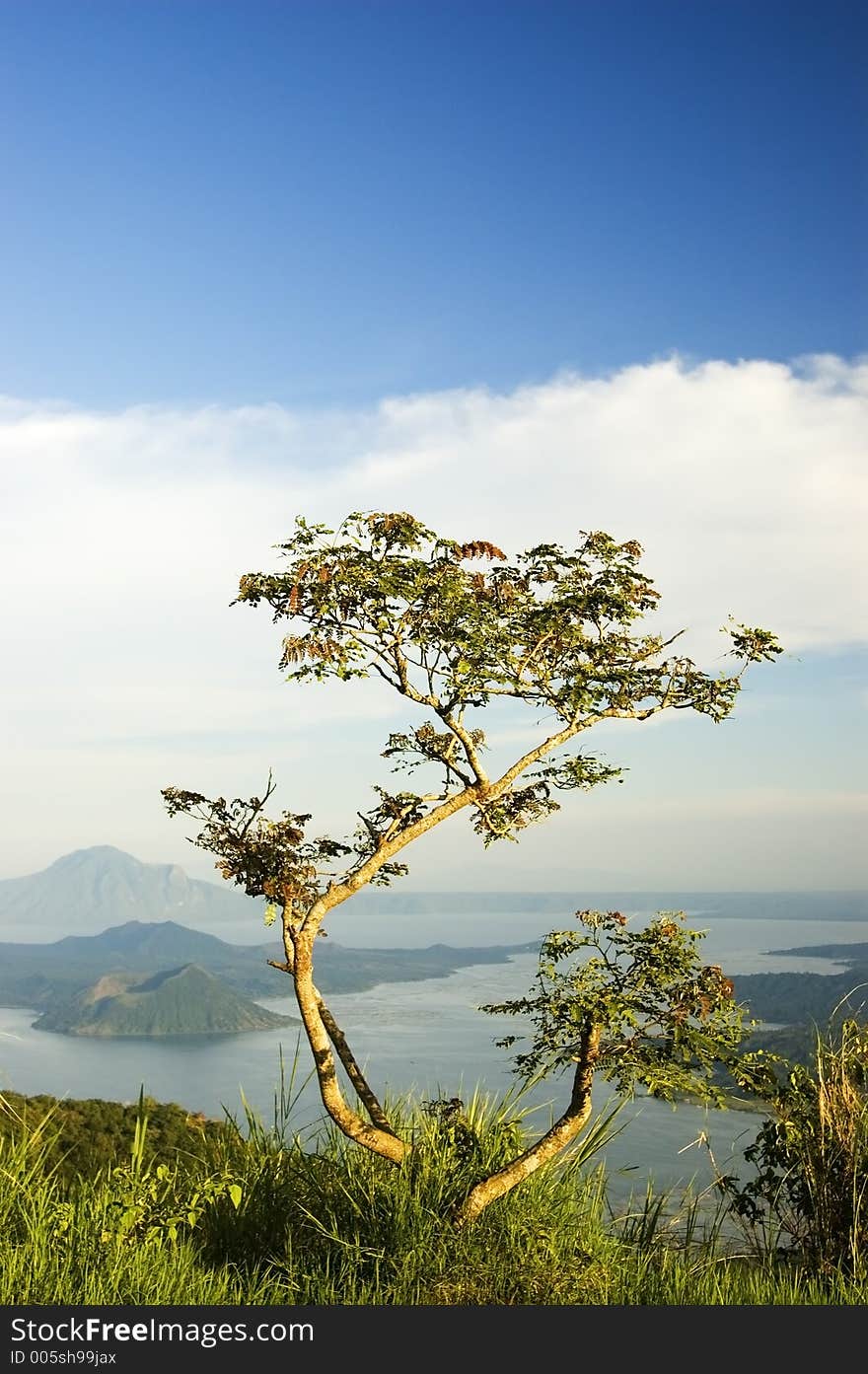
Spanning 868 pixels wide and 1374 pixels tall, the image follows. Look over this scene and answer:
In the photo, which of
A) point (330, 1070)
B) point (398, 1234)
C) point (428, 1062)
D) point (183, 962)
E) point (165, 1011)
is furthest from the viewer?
point (183, 962)

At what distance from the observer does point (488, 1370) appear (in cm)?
319

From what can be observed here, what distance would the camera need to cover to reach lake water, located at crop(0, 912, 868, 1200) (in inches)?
226

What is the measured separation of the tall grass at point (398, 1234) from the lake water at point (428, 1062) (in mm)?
326

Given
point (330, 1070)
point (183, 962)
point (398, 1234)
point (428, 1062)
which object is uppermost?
point (330, 1070)

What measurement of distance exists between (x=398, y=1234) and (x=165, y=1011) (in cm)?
4662

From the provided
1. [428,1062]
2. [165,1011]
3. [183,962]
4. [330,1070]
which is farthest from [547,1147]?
[183,962]

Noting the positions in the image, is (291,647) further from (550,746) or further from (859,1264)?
(859,1264)

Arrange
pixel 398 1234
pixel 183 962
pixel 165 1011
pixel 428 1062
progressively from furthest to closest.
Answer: pixel 183 962
pixel 165 1011
pixel 428 1062
pixel 398 1234

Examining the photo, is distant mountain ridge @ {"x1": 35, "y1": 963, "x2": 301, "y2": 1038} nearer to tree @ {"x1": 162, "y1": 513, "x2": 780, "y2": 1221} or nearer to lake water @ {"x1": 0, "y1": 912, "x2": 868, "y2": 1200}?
lake water @ {"x1": 0, "y1": 912, "x2": 868, "y2": 1200}

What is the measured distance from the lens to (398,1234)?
13.8 ft

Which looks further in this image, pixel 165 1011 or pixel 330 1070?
pixel 165 1011

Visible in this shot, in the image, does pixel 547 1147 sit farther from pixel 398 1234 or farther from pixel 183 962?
pixel 183 962

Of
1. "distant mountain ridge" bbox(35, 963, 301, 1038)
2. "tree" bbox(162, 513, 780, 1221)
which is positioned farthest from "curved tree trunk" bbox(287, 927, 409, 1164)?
"distant mountain ridge" bbox(35, 963, 301, 1038)

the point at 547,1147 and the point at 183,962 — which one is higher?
the point at 547,1147
